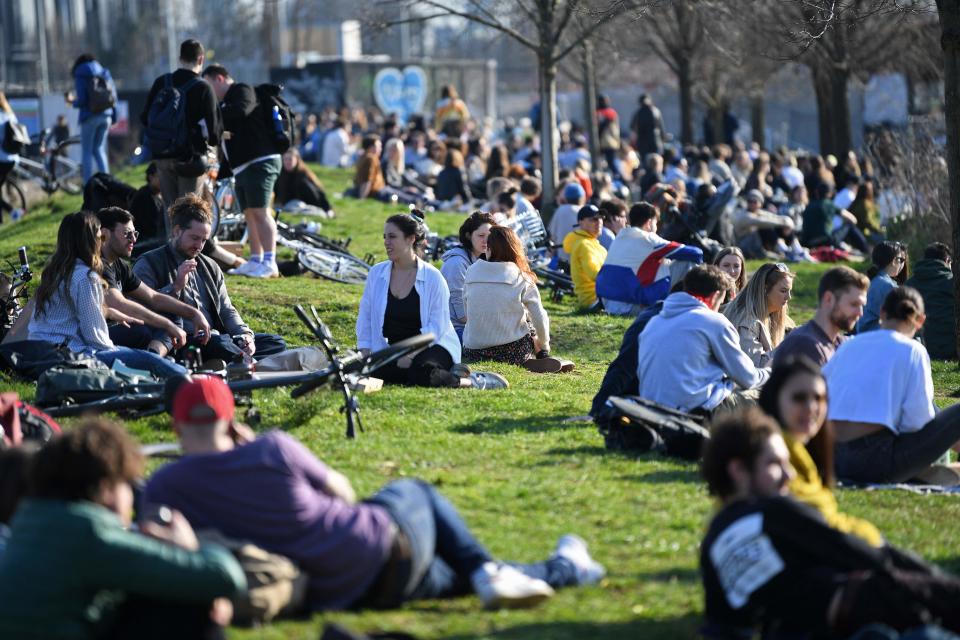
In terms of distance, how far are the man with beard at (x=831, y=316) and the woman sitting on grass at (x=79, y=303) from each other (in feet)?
13.2

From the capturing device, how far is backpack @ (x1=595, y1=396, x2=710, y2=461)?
338 inches

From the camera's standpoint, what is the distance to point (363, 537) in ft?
17.7

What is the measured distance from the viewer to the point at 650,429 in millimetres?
8680

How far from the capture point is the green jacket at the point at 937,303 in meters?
13.5

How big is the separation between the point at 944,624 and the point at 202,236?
22.5ft

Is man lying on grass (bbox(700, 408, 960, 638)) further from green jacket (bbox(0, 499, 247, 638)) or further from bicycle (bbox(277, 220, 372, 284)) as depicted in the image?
bicycle (bbox(277, 220, 372, 284))

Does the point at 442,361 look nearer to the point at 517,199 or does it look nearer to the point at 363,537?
the point at 363,537

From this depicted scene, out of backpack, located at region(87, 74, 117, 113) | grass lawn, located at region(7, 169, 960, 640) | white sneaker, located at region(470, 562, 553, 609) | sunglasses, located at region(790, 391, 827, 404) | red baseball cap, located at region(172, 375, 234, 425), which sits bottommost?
grass lawn, located at region(7, 169, 960, 640)

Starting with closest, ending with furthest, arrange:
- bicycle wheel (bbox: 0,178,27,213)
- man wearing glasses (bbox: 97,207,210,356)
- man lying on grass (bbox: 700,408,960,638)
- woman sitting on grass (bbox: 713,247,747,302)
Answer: man lying on grass (bbox: 700,408,960,638) → man wearing glasses (bbox: 97,207,210,356) → woman sitting on grass (bbox: 713,247,747,302) → bicycle wheel (bbox: 0,178,27,213)

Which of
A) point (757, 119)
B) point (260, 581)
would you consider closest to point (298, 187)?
point (260, 581)

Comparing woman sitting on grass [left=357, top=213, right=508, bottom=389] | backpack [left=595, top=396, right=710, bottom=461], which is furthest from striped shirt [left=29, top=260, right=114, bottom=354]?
backpack [left=595, top=396, right=710, bottom=461]

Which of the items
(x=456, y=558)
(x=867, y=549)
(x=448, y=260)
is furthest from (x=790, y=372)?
(x=448, y=260)

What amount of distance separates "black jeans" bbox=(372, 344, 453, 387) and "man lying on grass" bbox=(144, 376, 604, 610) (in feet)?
16.2

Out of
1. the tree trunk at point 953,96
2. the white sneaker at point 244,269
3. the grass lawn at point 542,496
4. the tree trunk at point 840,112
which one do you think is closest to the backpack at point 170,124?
the white sneaker at point 244,269
